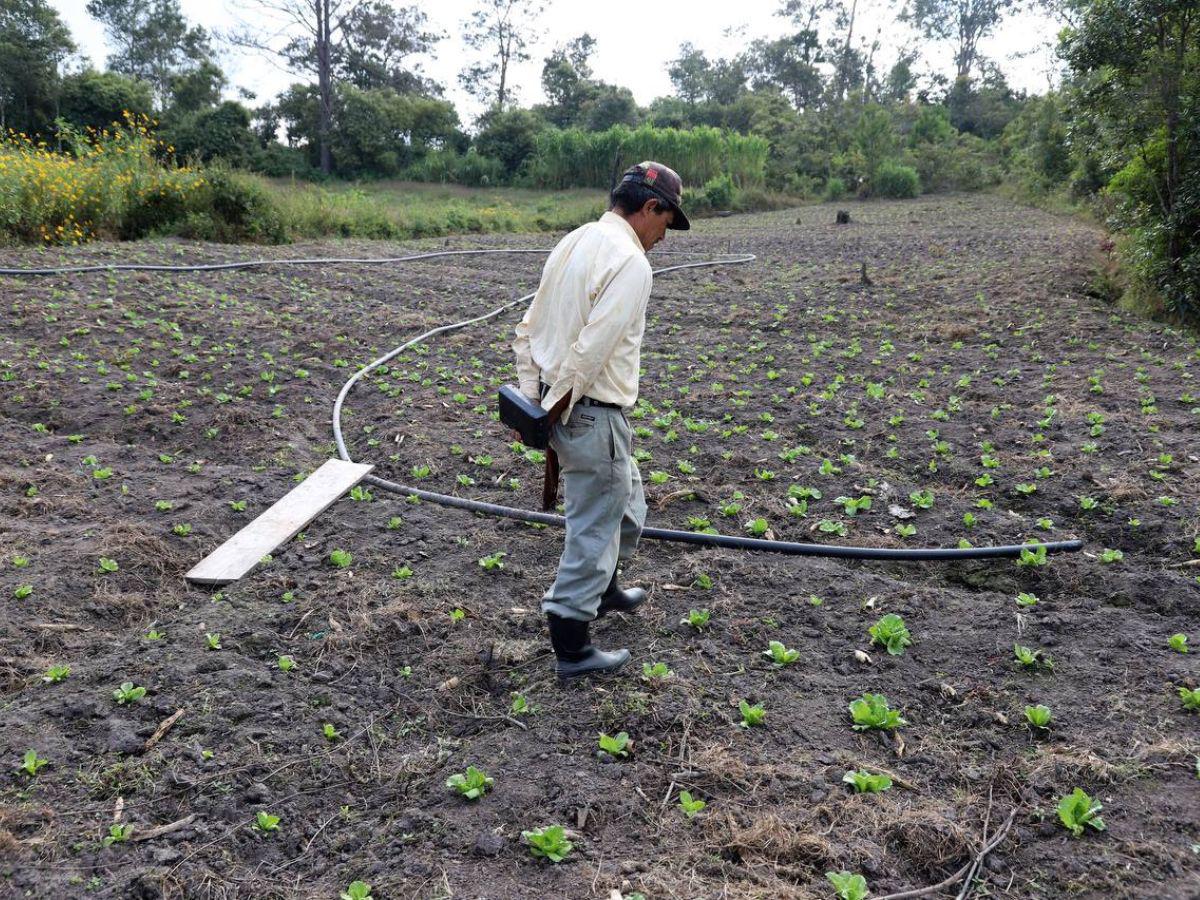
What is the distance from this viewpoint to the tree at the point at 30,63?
89.5ft

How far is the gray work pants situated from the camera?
281cm

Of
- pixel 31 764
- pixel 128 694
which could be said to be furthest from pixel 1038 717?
pixel 31 764

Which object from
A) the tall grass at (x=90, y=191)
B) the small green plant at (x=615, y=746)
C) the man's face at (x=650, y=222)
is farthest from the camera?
the tall grass at (x=90, y=191)

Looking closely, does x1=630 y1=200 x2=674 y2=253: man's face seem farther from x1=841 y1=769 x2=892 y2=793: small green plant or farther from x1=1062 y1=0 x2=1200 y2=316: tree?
x1=1062 y1=0 x2=1200 y2=316: tree

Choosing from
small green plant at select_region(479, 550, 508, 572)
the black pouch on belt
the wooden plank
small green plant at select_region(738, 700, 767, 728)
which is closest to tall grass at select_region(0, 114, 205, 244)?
the wooden plank

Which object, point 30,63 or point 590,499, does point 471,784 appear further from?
point 30,63

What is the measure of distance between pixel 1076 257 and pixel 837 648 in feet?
35.3

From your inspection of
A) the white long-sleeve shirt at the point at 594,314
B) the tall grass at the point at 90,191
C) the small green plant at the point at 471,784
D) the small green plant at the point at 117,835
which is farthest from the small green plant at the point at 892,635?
the tall grass at the point at 90,191

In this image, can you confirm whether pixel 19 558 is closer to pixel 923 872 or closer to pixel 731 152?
pixel 923 872

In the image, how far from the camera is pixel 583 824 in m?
2.36

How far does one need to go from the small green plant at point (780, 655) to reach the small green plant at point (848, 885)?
102cm

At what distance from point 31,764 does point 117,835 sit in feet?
1.55

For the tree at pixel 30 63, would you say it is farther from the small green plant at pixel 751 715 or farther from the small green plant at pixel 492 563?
the small green plant at pixel 751 715

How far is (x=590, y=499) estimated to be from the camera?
2.87 metres
